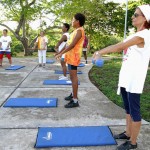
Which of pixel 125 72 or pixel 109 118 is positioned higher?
pixel 125 72

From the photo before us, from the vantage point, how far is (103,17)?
20.8m

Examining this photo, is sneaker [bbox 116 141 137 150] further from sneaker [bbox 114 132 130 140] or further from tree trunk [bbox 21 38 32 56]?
tree trunk [bbox 21 38 32 56]

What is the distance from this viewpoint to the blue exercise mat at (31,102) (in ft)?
16.7

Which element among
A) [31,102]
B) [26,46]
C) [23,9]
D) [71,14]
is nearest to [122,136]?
[31,102]

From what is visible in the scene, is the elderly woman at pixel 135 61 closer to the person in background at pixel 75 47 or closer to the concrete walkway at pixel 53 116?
the concrete walkway at pixel 53 116

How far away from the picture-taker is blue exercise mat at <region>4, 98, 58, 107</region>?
16.7 ft

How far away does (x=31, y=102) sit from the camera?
5301mm

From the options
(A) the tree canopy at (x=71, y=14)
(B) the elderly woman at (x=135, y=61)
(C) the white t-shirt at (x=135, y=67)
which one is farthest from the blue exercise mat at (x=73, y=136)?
(A) the tree canopy at (x=71, y=14)

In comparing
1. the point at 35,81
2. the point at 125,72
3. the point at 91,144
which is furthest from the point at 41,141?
Answer: the point at 35,81

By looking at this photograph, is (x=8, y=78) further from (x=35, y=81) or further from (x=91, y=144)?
(x=91, y=144)

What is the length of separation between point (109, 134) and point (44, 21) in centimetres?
1807

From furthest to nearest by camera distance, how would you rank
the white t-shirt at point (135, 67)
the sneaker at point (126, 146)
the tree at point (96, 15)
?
1. the tree at point (96, 15)
2. the sneaker at point (126, 146)
3. the white t-shirt at point (135, 67)

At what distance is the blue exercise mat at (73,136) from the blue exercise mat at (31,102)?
1315mm

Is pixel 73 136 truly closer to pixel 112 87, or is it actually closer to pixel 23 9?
pixel 112 87
